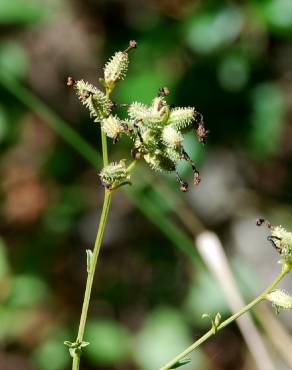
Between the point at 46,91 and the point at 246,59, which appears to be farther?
the point at 46,91

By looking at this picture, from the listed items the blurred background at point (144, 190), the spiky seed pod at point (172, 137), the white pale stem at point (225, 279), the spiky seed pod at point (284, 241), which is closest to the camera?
the spiky seed pod at point (172, 137)

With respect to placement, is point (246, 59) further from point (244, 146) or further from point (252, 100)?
point (244, 146)

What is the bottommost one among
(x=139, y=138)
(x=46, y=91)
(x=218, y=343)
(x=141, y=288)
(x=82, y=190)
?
(x=139, y=138)

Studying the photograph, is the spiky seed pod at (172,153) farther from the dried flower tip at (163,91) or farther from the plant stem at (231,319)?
the plant stem at (231,319)

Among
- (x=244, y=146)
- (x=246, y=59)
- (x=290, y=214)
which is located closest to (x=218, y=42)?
(x=246, y=59)

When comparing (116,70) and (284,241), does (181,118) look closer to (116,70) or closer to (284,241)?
(116,70)

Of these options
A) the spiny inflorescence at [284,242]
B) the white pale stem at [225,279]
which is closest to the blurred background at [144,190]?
the white pale stem at [225,279]
